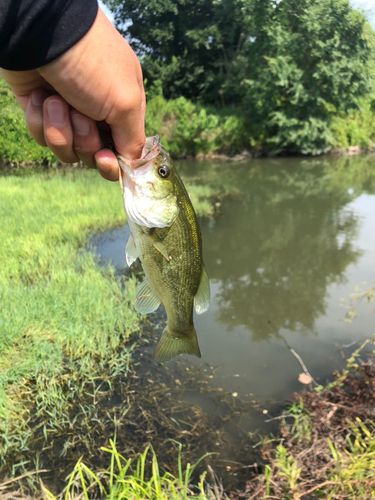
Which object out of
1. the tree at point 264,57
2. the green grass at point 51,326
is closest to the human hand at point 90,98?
the green grass at point 51,326

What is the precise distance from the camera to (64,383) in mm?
3611

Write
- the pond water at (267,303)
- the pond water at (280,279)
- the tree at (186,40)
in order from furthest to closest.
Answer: the tree at (186,40), the pond water at (280,279), the pond water at (267,303)

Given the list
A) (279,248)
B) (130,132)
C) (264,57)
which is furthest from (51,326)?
(264,57)

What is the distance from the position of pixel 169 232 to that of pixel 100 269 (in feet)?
14.6

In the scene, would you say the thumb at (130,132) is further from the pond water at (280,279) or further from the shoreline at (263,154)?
the shoreline at (263,154)

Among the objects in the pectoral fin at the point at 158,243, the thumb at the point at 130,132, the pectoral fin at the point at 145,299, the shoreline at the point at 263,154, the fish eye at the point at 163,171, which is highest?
the thumb at the point at 130,132

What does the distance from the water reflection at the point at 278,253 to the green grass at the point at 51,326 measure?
6.08 ft

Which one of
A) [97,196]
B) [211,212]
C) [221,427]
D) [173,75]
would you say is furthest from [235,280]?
[173,75]

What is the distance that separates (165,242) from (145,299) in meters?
0.33

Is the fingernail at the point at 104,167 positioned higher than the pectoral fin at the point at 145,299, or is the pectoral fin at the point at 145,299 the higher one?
the fingernail at the point at 104,167

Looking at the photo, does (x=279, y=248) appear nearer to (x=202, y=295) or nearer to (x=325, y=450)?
(x=325, y=450)

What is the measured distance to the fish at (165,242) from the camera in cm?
155

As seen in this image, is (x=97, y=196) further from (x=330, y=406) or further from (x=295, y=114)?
(x=295, y=114)

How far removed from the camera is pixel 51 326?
4.04 metres
